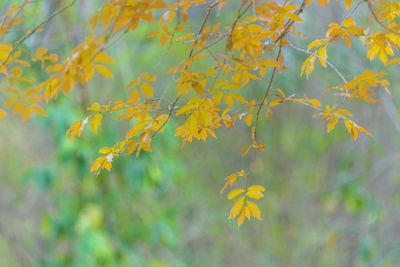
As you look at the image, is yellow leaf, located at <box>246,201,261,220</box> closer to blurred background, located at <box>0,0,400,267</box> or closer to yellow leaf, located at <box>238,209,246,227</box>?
yellow leaf, located at <box>238,209,246,227</box>

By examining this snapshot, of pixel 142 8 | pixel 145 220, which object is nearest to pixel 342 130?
pixel 145 220

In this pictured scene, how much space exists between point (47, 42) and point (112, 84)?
0.75 meters

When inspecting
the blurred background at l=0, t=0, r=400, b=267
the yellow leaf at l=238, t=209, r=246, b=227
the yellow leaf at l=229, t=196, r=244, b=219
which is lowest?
the yellow leaf at l=238, t=209, r=246, b=227

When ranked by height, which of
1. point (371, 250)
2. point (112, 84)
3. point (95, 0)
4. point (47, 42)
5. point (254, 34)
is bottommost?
point (254, 34)

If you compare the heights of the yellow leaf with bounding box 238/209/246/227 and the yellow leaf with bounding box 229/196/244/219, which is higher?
the yellow leaf with bounding box 229/196/244/219

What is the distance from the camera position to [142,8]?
2.31ft

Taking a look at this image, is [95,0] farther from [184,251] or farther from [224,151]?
[184,251]

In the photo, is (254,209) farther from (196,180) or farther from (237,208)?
(196,180)

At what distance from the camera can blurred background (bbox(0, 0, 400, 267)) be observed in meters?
2.30

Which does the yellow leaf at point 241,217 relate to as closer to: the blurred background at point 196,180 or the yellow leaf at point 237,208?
the yellow leaf at point 237,208

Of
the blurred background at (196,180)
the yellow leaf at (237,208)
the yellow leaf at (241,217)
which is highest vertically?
the blurred background at (196,180)

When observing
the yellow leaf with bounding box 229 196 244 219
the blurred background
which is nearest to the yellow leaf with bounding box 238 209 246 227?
the yellow leaf with bounding box 229 196 244 219

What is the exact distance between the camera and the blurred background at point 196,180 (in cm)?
230

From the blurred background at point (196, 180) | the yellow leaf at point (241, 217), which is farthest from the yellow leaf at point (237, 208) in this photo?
the blurred background at point (196, 180)
